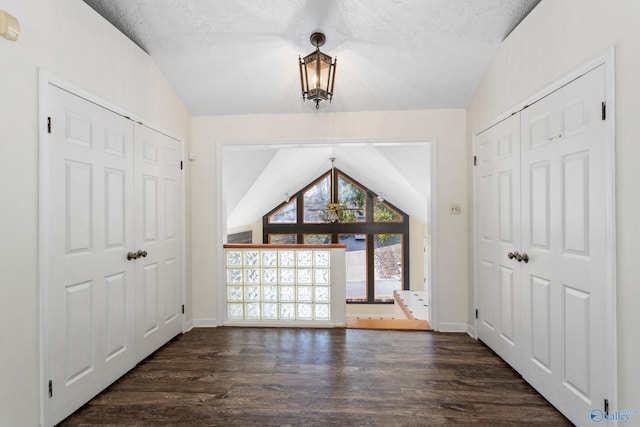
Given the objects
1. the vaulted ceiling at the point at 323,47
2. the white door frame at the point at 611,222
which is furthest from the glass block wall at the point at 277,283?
the white door frame at the point at 611,222

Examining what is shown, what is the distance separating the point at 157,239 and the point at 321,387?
1.85 m

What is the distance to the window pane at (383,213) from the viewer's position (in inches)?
324

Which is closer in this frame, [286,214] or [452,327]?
[452,327]

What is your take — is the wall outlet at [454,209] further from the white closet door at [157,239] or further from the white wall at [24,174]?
the white wall at [24,174]

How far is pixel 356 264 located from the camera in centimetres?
845

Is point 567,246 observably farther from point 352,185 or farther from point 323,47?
point 352,185

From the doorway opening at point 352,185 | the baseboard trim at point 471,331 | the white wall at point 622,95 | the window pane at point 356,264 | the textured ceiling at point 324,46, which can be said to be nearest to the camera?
the white wall at point 622,95

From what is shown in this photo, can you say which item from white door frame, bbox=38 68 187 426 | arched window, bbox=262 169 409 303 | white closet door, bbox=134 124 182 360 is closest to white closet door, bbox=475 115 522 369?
white closet door, bbox=134 124 182 360

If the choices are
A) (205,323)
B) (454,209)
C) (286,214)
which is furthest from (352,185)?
(205,323)

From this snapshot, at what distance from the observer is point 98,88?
2.09 metres

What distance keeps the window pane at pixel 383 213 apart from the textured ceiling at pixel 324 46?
203 inches

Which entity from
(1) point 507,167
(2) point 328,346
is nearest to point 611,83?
(1) point 507,167

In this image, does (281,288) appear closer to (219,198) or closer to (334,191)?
(219,198)

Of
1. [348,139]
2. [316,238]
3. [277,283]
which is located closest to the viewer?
[348,139]
